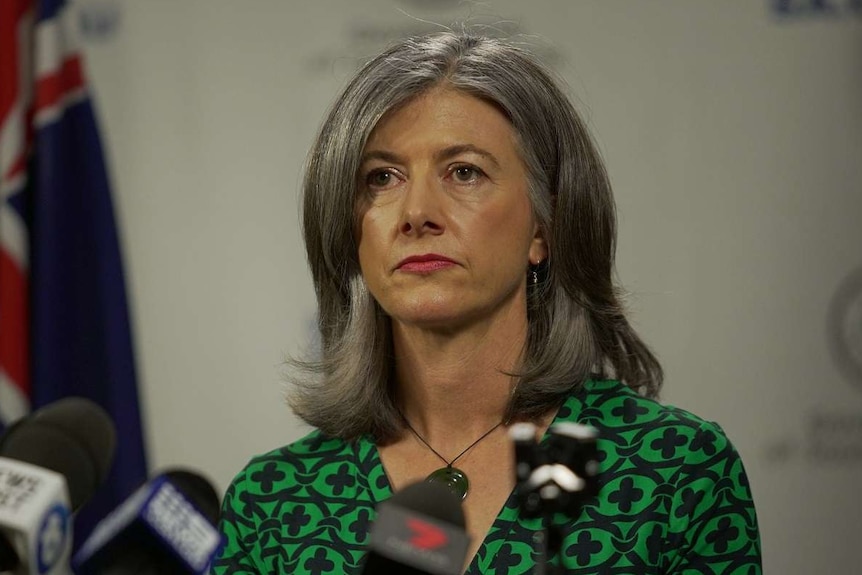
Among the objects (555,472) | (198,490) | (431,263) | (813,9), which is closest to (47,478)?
(198,490)

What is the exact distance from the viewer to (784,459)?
12.7 feet

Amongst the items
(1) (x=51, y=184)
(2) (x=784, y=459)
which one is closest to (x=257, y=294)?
(1) (x=51, y=184)

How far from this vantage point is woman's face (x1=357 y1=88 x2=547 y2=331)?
219 centimetres

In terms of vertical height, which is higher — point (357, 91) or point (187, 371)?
point (357, 91)

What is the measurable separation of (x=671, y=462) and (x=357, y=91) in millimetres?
864

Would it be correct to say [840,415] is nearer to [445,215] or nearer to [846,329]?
[846,329]

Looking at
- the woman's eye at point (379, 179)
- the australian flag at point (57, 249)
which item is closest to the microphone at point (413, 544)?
the woman's eye at point (379, 179)

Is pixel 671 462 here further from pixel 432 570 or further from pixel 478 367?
pixel 432 570

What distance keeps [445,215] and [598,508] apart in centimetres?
55

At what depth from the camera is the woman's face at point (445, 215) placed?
219cm

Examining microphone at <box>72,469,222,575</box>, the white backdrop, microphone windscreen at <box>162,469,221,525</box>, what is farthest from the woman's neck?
the white backdrop

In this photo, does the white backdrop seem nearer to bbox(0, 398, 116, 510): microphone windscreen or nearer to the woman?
the woman

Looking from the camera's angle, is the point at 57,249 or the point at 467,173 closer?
the point at 467,173

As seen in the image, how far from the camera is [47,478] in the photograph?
162 cm
